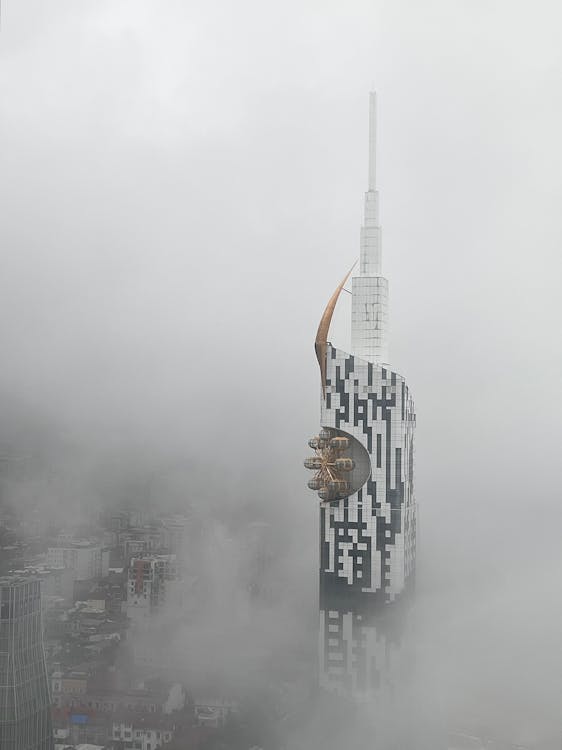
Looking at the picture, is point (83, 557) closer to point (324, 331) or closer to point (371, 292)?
point (324, 331)

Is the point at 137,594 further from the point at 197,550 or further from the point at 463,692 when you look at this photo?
the point at 463,692

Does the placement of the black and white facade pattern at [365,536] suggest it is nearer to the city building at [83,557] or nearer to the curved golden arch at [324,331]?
the curved golden arch at [324,331]

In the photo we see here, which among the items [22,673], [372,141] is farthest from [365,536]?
[372,141]

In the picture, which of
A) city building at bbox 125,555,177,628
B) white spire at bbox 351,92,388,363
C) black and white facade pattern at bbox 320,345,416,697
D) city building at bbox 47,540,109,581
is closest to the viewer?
black and white facade pattern at bbox 320,345,416,697

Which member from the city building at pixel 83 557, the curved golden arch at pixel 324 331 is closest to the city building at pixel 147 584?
the city building at pixel 83 557

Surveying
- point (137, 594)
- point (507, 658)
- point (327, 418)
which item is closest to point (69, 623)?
point (137, 594)

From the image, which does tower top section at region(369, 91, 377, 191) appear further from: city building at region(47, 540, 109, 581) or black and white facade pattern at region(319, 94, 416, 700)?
city building at region(47, 540, 109, 581)

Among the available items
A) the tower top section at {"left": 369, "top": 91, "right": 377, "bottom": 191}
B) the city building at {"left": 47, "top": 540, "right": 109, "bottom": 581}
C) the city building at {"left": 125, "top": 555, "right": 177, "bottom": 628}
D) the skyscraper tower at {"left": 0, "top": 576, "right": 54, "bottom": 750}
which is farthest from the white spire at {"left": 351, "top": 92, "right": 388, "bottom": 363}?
the skyscraper tower at {"left": 0, "top": 576, "right": 54, "bottom": 750}
